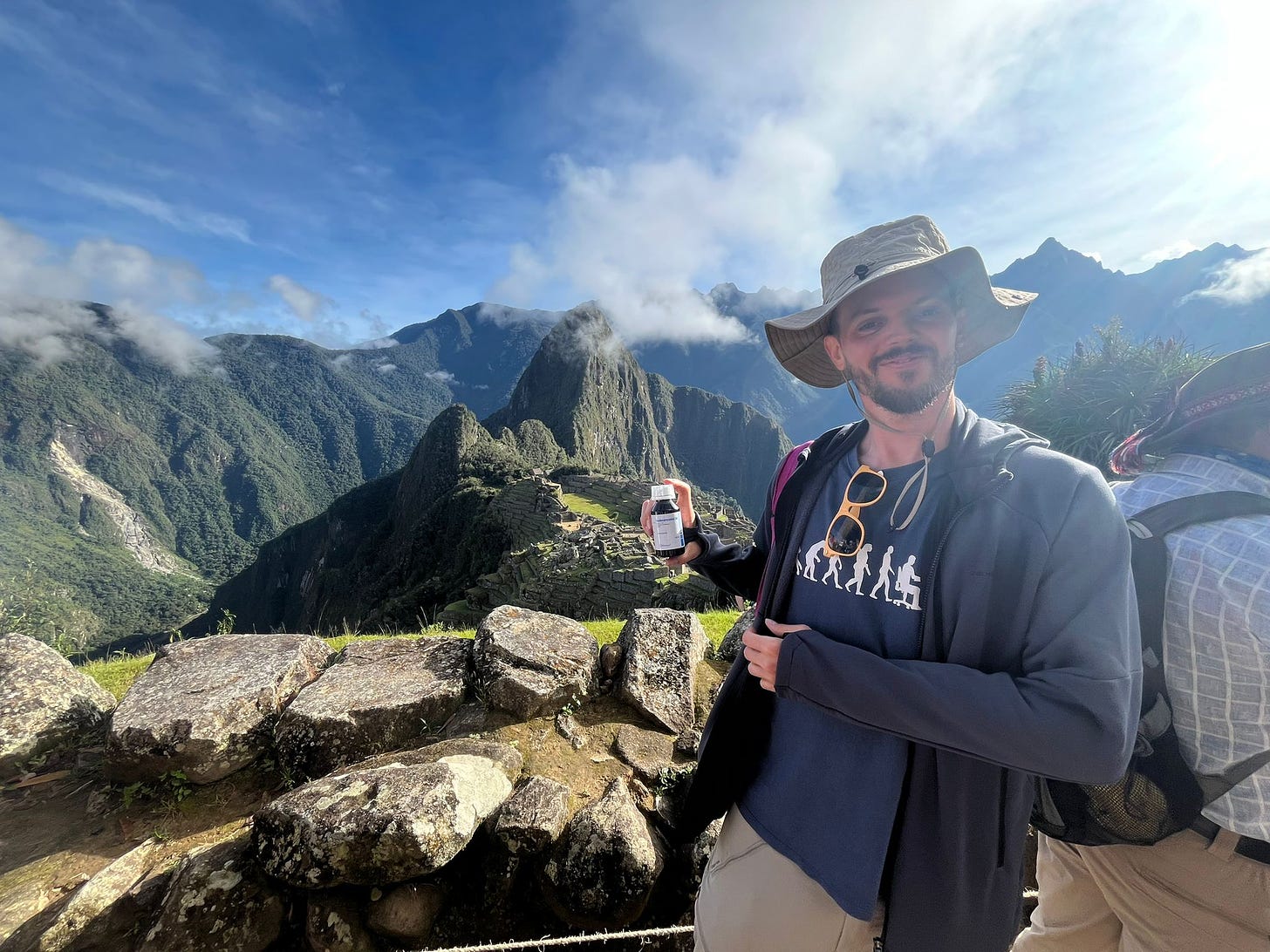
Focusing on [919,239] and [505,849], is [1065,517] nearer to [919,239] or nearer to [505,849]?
[919,239]

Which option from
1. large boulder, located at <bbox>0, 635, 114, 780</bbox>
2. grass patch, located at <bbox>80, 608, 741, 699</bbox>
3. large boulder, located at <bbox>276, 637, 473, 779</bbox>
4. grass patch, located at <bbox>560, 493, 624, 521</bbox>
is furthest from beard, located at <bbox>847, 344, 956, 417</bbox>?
grass patch, located at <bbox>560, 493, 624, 521</bbox>

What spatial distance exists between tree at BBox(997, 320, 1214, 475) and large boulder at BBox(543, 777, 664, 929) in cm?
1570

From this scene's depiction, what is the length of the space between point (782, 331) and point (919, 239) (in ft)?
2.17

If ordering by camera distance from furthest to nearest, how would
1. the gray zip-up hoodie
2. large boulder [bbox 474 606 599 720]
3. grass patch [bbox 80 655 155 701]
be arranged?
1. grass patch [bbox 80 655 155 701]
2. large boulder [bbox 474 606 599 720]
3. the gray zip-up hoodie

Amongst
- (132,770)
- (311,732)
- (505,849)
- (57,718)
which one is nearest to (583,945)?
(505,849)

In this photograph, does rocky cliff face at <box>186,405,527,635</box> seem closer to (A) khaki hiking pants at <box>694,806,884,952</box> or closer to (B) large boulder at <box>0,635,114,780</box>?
(B) large boulder at <box>0,635,114,780</box>

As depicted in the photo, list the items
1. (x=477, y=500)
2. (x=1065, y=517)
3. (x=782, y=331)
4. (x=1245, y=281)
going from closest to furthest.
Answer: (x=1065, y=517) < (x=782, y=331) < (x=477, y=500) < (x=1245, y=281)

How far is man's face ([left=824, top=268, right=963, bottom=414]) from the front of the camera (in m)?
1.95

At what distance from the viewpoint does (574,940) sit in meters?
2.61

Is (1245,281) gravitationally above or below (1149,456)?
above

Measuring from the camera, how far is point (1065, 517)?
1.44 meters

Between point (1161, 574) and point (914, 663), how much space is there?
107 cm

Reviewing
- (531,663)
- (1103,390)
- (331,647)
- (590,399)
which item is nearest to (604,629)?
(531,663)

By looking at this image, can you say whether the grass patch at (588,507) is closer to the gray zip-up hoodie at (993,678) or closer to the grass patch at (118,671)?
the grass patch at (118,671)
